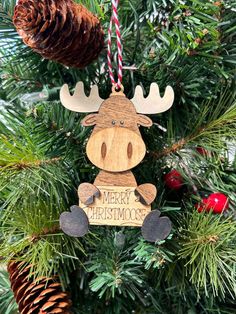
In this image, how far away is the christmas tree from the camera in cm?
40

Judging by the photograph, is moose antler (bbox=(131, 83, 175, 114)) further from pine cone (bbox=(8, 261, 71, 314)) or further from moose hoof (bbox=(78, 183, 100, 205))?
pine cone (bbox=(8, 261, 71, 314))

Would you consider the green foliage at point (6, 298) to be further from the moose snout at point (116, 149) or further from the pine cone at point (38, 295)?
the moose snout at point (116, 149)

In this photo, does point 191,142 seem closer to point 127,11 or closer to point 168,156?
point 168,156

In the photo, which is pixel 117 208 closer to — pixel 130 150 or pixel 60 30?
pixel 130 150

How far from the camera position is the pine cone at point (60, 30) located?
37 cm

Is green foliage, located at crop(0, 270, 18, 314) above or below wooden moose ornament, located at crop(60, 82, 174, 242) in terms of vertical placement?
below

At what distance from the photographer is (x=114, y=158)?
0.41 m

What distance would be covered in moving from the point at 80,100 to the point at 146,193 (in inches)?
3.7

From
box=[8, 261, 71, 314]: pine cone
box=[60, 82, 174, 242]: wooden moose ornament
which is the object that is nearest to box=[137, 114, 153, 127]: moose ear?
box=[60, 82, 174, 242]: wooden moose ornament

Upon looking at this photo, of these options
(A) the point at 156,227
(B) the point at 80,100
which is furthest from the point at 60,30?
(A) the point at 156,227

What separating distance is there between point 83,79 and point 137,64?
5 cm

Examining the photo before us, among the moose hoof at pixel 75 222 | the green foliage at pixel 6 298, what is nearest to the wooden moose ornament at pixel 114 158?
the moose hoof at pixel 75 222

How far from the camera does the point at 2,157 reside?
1.28 ft

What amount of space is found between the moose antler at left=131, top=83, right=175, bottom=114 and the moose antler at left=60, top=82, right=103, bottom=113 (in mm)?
32
